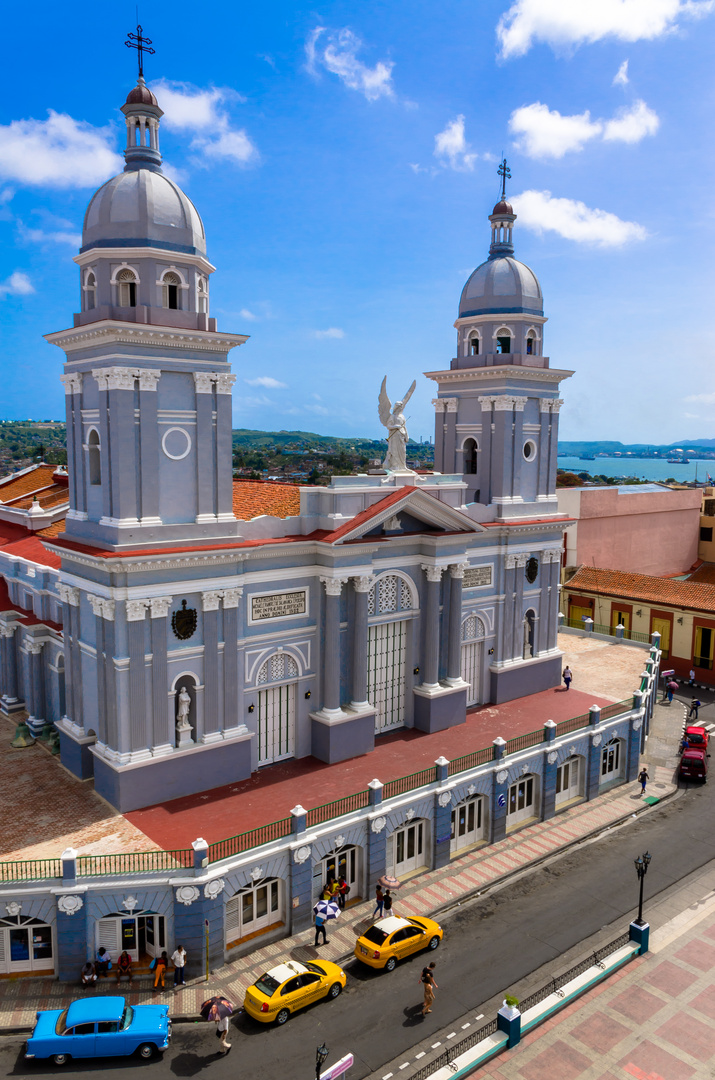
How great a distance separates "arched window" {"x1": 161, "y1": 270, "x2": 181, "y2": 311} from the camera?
23.5 metres

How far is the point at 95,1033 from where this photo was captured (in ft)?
55.3

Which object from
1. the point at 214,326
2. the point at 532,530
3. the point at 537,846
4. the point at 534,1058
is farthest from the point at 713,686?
the point at 214,326

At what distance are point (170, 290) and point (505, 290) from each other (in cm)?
1612

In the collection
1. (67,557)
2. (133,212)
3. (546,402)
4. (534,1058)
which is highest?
(133,212)

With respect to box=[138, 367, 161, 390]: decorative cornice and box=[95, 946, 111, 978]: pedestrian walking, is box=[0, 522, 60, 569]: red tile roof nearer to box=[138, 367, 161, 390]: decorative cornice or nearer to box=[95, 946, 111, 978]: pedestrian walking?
box=[138, 367, 161, 390]: decorative cornice

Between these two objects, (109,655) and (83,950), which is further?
(109,655)

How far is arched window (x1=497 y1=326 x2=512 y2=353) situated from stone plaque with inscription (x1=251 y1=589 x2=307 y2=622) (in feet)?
50.1

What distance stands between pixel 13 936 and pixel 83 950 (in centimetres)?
188

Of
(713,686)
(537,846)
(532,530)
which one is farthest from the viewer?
(713,686)

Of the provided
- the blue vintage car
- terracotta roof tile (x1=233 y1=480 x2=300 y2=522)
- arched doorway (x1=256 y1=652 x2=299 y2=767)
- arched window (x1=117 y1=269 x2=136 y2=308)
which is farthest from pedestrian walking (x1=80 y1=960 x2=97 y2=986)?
arched window (x1=117 y1=269 x2=136 y2=308)

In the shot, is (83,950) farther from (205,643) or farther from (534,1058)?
(534,1058)

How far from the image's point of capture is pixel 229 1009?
17422 mm

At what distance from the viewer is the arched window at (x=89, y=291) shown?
2392cm

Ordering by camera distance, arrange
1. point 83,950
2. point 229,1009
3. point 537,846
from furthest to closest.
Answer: point 537,846, point 83,950, point 229,1009
